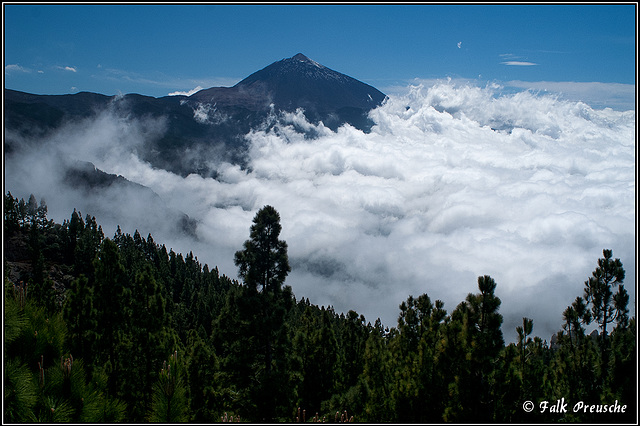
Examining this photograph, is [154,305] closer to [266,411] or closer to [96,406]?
[266,411]

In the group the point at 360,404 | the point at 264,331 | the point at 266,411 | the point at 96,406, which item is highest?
the point at 96,406

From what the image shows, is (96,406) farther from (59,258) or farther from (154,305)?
(59,258)

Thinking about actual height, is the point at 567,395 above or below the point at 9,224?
below

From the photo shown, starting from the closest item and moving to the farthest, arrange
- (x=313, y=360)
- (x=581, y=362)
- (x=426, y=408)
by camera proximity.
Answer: (x=426, y=408) < (x=581, y=362) < (x=313, y=360)

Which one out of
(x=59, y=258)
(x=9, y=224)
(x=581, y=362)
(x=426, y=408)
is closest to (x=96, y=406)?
(x=426, y=408)

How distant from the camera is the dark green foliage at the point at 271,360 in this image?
19.5 ft

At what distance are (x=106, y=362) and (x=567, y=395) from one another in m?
22.9

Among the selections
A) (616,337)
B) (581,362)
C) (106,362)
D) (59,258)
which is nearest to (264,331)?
(106,362)

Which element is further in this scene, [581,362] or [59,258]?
[59,258]

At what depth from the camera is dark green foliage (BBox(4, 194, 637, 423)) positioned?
5.95 m

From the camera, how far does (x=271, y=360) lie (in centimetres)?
1567

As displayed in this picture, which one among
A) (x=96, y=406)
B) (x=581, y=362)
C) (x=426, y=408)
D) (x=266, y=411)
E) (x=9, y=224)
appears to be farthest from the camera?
(x=9, y=224)

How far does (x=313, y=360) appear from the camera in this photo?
22.8m

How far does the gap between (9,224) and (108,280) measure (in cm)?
9915
